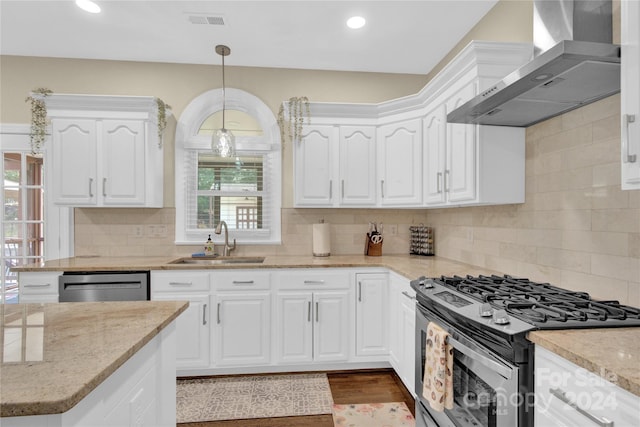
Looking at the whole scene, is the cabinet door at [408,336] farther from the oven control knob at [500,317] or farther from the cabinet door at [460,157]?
the oven control knob at [500,317]

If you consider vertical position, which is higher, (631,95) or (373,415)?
(631,95)

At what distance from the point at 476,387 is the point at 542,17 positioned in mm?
1837

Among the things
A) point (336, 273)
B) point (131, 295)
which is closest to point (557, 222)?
point (336, 273)

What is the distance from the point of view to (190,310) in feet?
9.32

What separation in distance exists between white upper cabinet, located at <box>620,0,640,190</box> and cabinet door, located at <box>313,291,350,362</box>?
2149 mm

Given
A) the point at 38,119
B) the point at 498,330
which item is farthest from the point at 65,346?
the point at 38,119

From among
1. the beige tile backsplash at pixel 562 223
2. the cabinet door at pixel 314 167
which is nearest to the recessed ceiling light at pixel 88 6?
the beige tile backsplash at pixel 562 223

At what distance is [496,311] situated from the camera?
137cm

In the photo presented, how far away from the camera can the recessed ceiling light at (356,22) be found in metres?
2.74

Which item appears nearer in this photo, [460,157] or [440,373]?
[440,373]

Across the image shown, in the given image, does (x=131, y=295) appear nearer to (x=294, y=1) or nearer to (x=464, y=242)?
(x=294, y=1)

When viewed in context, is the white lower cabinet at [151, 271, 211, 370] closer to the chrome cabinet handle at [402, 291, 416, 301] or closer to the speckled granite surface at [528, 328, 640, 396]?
the chrome cabinet handle at [402, 291, 416, 301]

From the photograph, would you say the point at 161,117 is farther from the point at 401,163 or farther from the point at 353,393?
the point at 353,393

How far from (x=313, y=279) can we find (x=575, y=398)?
208cm
